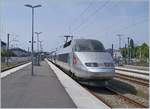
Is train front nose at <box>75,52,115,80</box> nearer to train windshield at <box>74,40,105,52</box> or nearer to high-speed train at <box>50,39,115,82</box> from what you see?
high-speed train at <box>50,39,115,82</box>

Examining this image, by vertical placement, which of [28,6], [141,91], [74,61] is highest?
[28,6]

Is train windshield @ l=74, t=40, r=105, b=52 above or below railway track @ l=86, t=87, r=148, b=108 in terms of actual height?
above

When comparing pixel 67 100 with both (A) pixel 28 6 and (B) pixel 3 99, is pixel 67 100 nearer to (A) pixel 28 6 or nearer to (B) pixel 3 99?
(B) pixel 3 99

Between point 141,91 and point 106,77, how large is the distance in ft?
9.79

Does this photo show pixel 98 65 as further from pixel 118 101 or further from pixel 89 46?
pixel 118 101

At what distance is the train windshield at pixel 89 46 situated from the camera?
66.8 feet

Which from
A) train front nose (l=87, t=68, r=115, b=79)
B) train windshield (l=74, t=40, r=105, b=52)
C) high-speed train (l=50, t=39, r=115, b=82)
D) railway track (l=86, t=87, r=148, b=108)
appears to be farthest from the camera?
train windshield (l=74, t=40, r=105, b=52)

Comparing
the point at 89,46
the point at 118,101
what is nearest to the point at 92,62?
the point at 89,46

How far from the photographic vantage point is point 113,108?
42.0ft

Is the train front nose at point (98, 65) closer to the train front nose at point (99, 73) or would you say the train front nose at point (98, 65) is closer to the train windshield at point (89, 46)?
the train front nose at point (99, 73)

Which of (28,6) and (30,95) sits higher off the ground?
(28,6)

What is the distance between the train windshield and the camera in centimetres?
2036

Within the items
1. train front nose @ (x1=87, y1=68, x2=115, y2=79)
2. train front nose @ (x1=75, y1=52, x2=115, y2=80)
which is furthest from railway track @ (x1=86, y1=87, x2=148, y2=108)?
train front nose @ (x1=75, y1=52, x2=115, y2=80)

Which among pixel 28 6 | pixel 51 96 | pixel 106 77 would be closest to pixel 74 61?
pixel 106 77
